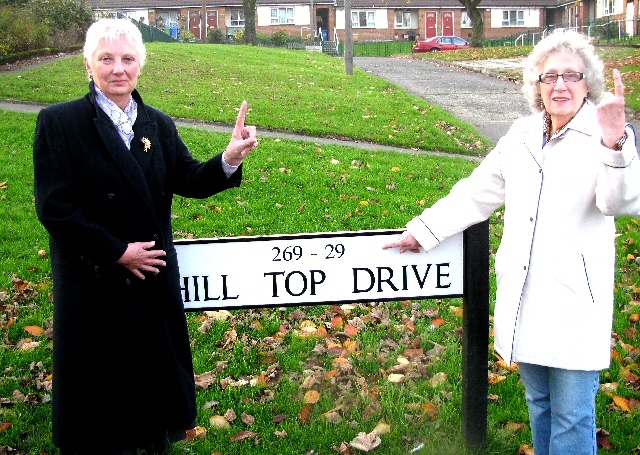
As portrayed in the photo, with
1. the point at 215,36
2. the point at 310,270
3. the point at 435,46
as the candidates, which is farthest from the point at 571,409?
the point at 435,46

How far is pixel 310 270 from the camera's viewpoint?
3.53 metres

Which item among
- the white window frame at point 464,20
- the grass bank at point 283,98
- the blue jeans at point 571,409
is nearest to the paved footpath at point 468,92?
the grass bank at point 283,98

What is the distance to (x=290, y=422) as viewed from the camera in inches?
166

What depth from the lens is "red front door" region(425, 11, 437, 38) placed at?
2302 inches

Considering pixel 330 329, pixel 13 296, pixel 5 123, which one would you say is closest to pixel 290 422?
pixel 330 329

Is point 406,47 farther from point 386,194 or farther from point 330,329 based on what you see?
point 330,329

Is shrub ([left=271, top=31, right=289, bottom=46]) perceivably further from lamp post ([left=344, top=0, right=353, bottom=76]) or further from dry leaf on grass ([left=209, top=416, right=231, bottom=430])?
dry leaf on grass ([left=209, top=416, right=231, bottom=430])

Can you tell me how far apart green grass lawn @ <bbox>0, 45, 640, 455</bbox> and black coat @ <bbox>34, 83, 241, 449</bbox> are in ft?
2.56

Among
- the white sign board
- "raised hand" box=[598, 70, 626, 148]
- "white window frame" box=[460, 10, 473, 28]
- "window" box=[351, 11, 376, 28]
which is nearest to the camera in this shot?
"raised hand" box=[598, 70, 626, 148]

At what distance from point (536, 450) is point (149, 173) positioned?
6.72 feet

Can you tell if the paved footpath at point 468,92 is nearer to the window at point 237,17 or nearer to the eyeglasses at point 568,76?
the eyeglasses at point 568,76

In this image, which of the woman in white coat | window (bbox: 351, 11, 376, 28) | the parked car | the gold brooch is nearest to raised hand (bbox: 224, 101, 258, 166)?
the gold brooch

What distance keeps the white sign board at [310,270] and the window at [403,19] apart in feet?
191

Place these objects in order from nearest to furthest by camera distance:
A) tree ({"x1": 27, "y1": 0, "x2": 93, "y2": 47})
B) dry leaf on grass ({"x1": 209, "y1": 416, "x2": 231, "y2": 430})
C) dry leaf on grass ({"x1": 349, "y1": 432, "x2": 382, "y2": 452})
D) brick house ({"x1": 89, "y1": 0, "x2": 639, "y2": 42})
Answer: dry leaf on grass ({"x1": 349, "y1": 432, "x2": 382, "y2": 452}), dry leaf on grass ({"x1": 209, "y1": 416, "x2": 231, "y2": 430}), tree ({"x1": 27, "y1": 0, "x2": 93, "y2": 47}), brick house ({"x1": 89, "y1": 0, "x2": 639, "y2": 42})
